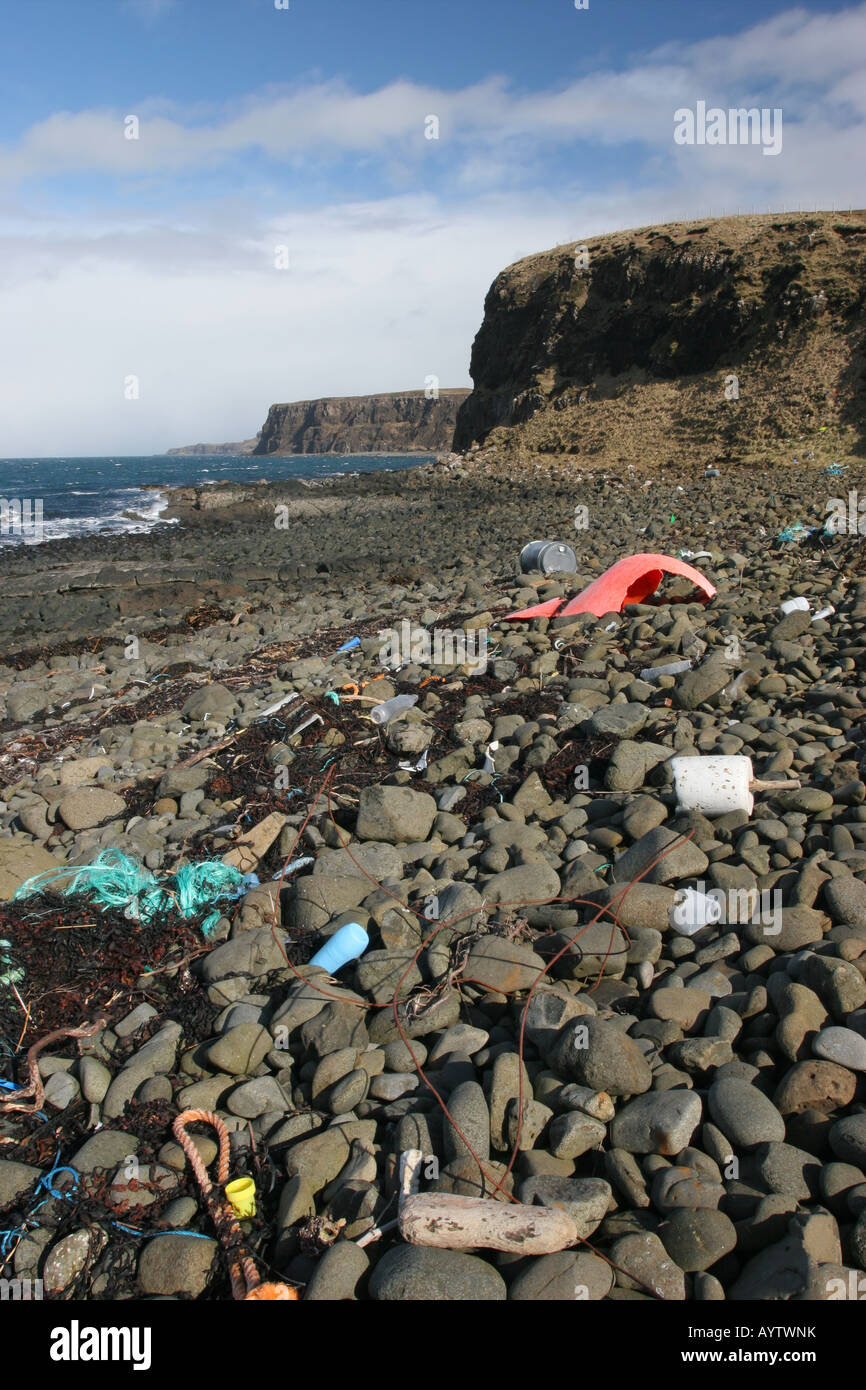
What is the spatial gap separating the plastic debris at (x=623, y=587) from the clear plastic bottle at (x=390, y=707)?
6.62 ft

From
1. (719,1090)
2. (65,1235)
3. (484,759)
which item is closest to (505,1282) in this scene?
(719,1090)

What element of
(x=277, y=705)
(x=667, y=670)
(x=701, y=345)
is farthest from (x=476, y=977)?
(x=701, y=345)

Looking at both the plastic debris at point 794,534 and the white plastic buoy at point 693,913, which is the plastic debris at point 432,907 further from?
the plastic debris at point 794,534

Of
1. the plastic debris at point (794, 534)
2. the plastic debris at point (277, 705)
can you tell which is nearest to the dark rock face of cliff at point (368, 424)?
the plastic debris at point (794, 534)

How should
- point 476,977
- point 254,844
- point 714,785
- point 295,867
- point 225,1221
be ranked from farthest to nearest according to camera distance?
1. point 254,844
2. point 295,867
3. point 714,785
4. point 476,977
5. point 225,1221

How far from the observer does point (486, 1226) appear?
83.9 inches

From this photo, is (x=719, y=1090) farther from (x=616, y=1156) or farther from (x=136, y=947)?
(x=136, y=947)

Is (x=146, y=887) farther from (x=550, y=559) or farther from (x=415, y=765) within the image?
(x=550, y=559)

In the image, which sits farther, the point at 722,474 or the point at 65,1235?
the point at 722,474

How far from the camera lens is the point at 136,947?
12.2 feet

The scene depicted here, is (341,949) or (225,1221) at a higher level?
(341,949)

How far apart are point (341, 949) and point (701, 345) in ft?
110

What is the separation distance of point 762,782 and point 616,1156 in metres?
2.38
